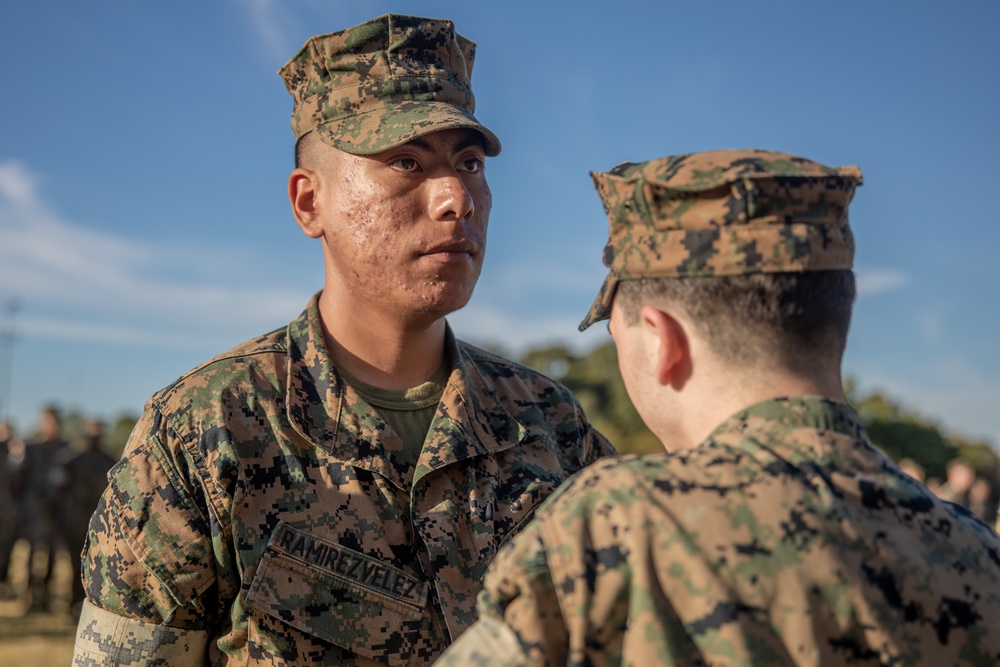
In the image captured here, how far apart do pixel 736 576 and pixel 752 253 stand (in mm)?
672

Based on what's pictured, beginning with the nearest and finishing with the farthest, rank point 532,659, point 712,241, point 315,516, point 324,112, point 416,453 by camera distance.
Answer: point 532,659 → point 712,241 → point 315,516 → point 416,453 → point 324,112

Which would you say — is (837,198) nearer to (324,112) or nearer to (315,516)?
(315,516)

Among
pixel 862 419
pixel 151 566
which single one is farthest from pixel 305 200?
pixel 862 419

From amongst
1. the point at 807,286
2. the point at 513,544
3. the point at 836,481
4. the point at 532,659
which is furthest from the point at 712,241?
the point at 532,659

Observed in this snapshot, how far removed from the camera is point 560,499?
2.02 m

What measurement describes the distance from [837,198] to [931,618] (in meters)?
0.90

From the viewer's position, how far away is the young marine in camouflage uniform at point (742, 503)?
1.89m

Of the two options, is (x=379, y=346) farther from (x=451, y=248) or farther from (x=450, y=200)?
(x=450, y=200)

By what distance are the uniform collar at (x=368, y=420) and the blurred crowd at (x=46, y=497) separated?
12591 millimetres

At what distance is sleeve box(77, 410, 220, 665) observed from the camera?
296cm

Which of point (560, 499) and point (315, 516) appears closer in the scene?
point (560, 499)

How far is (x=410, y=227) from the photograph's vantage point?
11.2ft

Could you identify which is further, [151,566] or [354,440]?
[354,440]

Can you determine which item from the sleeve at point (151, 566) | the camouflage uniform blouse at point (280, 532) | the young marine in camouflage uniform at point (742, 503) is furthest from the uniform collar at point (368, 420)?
the young marine in camouflage uniform at point (742, 503)
